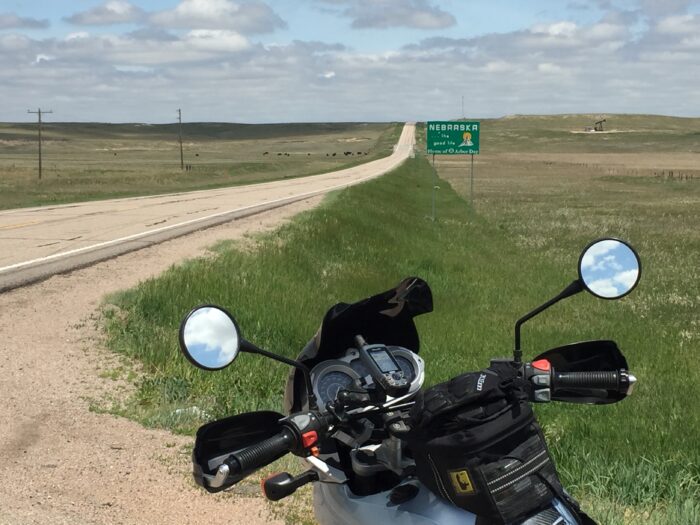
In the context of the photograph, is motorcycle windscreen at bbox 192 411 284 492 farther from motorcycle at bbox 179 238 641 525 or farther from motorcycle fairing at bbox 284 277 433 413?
motorcycle fairing at bbox 284 277 433 413

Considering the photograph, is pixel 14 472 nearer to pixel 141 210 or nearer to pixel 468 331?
pixel 468 331

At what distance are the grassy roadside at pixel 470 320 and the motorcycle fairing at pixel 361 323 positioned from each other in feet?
6.93

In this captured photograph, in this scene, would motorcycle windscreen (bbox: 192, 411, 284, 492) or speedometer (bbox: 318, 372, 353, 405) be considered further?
speedometer (bbox: 318, 372, 353, 405)

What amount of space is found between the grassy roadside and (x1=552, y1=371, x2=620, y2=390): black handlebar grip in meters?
2.00

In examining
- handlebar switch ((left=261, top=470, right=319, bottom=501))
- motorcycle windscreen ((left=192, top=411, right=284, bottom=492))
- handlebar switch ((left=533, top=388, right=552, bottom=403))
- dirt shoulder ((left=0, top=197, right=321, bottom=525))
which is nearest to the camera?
motorcycle windscreen ((left=192, top=411, right=284, bottom=492))

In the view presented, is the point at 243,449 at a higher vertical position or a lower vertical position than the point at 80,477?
higher

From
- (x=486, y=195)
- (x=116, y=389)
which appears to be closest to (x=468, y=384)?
(x=116, y=389)

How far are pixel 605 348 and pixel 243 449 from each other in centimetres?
119

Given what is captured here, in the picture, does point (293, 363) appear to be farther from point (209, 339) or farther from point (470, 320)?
point (470, 320)

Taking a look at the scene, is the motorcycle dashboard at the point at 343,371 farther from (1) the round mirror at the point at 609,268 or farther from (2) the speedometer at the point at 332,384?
(1) the round mirror at the point at 609,268

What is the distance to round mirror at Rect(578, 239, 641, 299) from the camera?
273cm

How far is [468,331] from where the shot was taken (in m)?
10.4

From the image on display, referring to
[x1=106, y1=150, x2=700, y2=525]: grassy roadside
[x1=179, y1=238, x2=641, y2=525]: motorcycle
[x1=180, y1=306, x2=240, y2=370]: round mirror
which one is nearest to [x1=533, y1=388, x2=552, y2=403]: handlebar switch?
[x1=179, y1=238, x2=641, y2=525]: motorcycle

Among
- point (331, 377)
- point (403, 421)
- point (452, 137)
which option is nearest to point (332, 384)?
point (331, 377)
